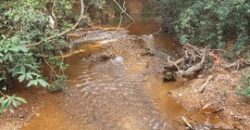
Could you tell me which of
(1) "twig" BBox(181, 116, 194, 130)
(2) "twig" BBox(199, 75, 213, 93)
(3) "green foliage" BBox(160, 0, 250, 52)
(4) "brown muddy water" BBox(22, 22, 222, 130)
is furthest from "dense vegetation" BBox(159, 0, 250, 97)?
(1) "twig" BBox(181, 116, 194, 130)

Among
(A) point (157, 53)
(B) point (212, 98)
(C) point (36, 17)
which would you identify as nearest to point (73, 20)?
(A) point (157, 53)

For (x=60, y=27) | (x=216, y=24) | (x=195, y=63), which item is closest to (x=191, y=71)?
(x=195, y=63)

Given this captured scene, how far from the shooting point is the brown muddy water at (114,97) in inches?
326

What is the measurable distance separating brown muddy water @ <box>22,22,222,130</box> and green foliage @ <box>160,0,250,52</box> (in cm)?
116

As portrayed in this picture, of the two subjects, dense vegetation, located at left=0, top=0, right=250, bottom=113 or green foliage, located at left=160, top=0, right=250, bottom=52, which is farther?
green foliage, located at left=160, top=0, right=250, bottom=52

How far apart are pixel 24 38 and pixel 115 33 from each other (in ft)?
23.0

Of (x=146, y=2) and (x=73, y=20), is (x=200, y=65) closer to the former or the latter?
(x=73, y=20)

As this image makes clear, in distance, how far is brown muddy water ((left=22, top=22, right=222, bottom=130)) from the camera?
8.27 meters

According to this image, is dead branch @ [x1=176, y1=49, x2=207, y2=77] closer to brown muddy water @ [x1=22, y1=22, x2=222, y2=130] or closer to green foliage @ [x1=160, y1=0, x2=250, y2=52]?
Answer: brown muddy water @ [x1=22, y1=22, x2=222, y2=130]

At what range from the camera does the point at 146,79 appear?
1073 centimetres

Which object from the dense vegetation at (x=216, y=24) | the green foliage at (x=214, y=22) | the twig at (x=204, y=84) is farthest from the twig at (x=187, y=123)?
the green foliage at (x=214, y=22)

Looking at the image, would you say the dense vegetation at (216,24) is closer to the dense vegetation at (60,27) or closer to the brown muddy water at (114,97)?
the dense vegetation at (60,27)

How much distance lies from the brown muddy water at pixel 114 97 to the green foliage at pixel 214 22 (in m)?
1.16

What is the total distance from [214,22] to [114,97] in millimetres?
4719
